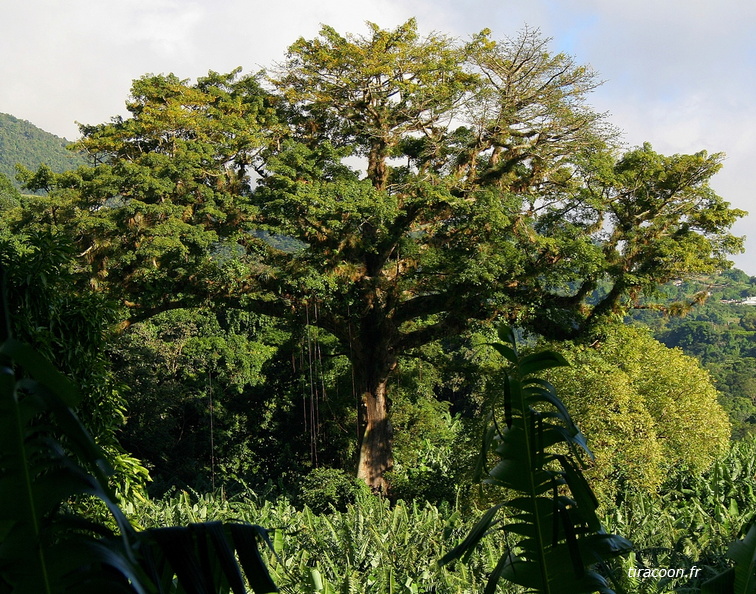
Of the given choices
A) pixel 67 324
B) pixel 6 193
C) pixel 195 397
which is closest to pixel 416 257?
pixel 195 397

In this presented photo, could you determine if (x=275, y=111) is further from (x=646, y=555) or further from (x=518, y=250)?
(x=646, y=555)

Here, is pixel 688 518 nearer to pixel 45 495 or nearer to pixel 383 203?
pixel 383 203

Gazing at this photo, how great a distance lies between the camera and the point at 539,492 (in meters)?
2.64

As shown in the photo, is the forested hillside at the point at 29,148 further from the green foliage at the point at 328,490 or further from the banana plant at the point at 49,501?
the banana plant at the point at 49,501

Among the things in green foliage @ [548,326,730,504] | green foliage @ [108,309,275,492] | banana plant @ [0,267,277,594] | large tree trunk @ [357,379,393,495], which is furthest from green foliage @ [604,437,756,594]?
green foliage @ [108,309,275,492]

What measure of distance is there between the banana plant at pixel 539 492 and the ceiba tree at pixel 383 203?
970 cm

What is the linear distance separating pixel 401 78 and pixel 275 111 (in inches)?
110

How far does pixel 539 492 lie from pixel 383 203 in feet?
35.4

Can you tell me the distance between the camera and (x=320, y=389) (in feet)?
61.8

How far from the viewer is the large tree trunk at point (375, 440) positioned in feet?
50.6

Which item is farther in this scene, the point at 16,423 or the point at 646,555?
the point at 646,555

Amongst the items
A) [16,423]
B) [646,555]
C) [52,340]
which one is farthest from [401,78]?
[16,423]

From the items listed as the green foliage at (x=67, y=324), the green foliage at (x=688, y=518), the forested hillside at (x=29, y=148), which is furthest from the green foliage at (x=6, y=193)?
the forested hillside at (x=29, y=148)

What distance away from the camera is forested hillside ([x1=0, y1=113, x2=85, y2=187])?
71.0 metres
